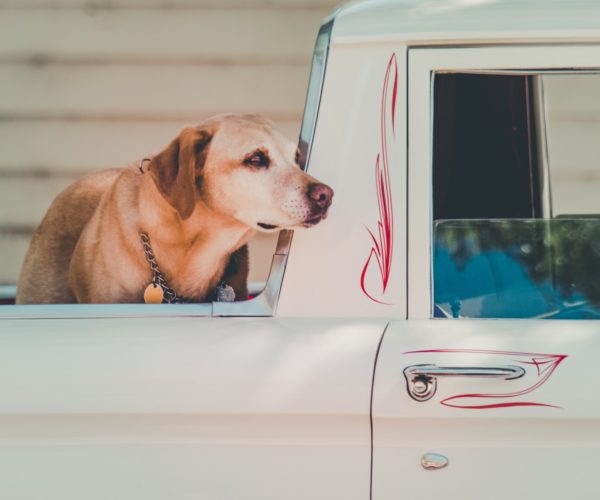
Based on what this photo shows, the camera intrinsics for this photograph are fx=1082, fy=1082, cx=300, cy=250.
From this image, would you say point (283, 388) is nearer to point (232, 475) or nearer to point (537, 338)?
point (232, 475)

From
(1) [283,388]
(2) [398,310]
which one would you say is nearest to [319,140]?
(2) [398,310]

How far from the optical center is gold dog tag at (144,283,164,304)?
119 inches

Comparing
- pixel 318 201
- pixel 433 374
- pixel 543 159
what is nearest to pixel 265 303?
pixel 318 201

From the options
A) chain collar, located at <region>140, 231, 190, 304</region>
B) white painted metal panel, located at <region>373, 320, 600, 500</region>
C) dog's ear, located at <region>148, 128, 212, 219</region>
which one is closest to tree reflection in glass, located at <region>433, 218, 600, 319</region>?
white painted metal panel, located at <region>373, 320, 600, 500</region>

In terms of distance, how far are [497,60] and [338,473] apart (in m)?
0.96

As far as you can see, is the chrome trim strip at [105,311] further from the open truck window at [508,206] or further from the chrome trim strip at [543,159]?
the chrome trim strip at [543,159]

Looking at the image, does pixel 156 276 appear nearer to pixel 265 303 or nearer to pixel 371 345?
pixel 265 303

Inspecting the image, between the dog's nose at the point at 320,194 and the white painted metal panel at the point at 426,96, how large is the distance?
18cm

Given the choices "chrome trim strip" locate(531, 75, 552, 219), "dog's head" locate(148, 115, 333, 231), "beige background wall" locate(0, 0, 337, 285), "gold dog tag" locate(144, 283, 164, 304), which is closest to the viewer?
"dog's head" locate(148, 115, 333, 231)

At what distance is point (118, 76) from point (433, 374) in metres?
4.43

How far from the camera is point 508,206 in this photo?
312cm

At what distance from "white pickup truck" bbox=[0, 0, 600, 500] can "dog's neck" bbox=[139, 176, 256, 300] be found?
625 mm

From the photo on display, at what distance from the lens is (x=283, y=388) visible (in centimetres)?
220

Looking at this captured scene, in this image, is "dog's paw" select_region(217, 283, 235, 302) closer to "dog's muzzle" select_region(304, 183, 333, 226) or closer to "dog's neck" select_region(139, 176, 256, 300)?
"dog's neck" select_region(139, 176, 256, 300)
